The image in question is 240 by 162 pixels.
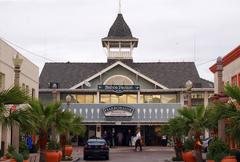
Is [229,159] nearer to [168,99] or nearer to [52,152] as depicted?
[52,152]

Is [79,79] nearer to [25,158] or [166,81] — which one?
[166,81]

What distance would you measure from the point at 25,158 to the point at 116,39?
37.4 meters

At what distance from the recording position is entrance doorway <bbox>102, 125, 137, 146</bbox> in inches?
2211

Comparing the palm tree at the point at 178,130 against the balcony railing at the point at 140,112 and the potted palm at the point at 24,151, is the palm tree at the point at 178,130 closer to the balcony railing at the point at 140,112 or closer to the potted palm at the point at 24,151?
the potted palm at the point at 24,151

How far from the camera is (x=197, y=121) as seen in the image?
2597 cm

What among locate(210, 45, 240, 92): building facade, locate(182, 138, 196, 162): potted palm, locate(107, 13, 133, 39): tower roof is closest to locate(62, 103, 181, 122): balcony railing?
locate(107, 13, 133, 39): tower roof

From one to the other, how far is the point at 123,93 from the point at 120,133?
14.8 ft

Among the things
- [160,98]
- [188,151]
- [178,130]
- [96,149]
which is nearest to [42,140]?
[188,151]

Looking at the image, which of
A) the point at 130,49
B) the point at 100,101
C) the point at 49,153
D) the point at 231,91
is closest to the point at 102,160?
the point at 49,153

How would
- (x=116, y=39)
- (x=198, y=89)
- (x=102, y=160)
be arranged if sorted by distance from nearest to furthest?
1. (x=102, y=160)
2. (x=198, y=89)
3. (x=116, y=39)

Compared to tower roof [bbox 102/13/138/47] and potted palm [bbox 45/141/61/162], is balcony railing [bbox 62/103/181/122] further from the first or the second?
potted palm [bbox 45/141/61/162]

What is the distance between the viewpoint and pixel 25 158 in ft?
73.6

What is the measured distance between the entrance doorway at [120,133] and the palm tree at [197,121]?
28989 millimetres

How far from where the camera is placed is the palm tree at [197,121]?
25.7 meters
